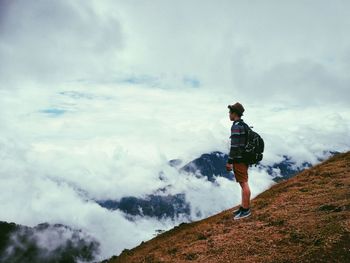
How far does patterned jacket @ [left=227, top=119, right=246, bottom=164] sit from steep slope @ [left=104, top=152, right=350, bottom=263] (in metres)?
2.37

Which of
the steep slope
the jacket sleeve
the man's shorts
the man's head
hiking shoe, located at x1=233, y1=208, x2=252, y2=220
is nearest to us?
the steep slope

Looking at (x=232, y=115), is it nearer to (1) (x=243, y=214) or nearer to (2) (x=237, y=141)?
(2) (x=237, y=141)

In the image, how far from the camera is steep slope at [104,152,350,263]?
9555mm

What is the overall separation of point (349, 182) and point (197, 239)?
6771 millimetres

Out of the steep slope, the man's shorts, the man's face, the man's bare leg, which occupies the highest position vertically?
the man's face

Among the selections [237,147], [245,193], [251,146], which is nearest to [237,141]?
[237,147]

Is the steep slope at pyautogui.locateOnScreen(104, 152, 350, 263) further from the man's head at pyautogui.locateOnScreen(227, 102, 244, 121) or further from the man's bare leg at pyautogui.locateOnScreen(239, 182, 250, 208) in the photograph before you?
the man's head at pyautogui.locateOnScreen(227, 102, 244, 121)

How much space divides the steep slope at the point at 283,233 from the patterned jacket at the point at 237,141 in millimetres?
2367

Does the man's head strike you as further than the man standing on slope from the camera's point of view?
Yes

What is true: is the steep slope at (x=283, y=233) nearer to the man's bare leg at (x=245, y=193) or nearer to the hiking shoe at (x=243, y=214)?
the hiking shoe at (x=243, y=214)

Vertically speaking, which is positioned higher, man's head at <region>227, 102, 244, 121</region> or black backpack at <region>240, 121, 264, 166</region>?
man's head at <region>227, 102, 244, 121</region>

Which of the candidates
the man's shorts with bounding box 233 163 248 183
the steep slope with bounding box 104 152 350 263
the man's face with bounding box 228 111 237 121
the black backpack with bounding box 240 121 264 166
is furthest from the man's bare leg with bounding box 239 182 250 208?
the man's face with bounding box 228 111 237 121

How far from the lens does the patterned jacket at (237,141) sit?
12375 millimetres

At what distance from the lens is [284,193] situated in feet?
55.7
